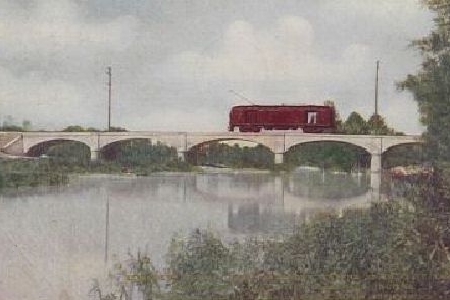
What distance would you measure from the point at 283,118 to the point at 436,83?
39 centimetres

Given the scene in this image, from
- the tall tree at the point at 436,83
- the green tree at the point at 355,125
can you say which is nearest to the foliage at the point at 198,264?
the green tree at the point at 355,125

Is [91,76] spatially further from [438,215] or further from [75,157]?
[438,215]

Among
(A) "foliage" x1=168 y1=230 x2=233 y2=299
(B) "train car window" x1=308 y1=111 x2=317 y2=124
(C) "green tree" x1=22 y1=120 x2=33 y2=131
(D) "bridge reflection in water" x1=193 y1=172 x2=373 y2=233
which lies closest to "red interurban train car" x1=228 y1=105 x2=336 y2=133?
Answer: (B) "train car window" x1=308 y1=111 x2=317 y2=124

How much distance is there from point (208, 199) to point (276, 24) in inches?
18.3

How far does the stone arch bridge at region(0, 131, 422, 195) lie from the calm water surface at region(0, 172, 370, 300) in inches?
3.0

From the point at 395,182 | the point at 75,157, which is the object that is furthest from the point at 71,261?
the point at 395,182

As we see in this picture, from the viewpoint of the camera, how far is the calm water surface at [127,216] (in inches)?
67.1

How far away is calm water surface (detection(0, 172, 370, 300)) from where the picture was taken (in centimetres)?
170

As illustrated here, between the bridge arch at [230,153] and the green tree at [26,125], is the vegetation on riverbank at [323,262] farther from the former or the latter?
the green tree at [26,125]

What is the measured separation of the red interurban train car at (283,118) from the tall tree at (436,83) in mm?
205

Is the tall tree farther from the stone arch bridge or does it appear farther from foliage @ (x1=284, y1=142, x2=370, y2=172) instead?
foliage @ (x1=284, y1=142, x2=370, y2=172)

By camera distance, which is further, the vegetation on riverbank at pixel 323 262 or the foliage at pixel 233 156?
the foliage at pixel 233 156

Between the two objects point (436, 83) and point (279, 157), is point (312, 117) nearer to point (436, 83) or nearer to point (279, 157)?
point (279, 157)

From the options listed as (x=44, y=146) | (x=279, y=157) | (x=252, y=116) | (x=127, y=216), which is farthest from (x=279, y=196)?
(x=44, y=146)
